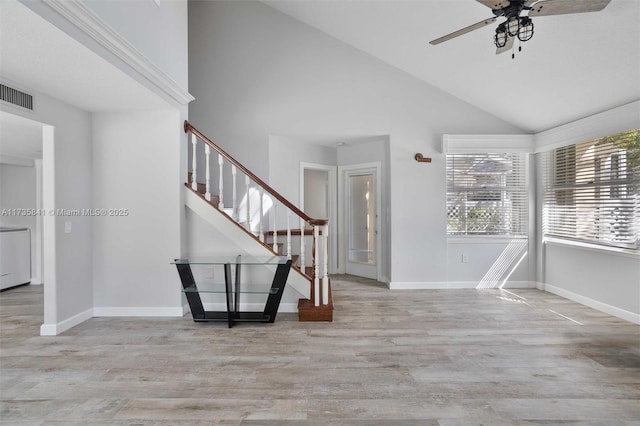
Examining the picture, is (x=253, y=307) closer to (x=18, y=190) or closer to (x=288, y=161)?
(x=288, y=161)

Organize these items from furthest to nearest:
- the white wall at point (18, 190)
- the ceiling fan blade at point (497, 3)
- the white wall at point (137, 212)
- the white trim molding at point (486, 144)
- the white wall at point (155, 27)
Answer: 1. the white wall at point (18, 190)
2. the white trim molding at point (486, 144)
3. the white wall at point (137, 212)
4. the white wall at point (155, 27)
5. the ceiling fan blade at point (497, 3)

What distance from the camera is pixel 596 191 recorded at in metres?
4.04

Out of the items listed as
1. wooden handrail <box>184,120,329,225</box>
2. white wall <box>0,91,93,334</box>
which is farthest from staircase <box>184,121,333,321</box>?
white wall <box>0,91,93,334</box>

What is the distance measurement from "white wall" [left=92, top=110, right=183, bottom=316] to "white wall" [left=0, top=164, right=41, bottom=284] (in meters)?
2.68

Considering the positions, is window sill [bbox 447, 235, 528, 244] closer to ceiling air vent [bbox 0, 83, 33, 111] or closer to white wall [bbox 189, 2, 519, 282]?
white wall [bbox 189, 2, 519, 282]

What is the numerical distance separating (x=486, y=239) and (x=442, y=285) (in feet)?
3.18

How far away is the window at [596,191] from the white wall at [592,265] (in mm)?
146

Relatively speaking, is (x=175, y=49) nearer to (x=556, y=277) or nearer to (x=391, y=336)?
(x=391, y=336)

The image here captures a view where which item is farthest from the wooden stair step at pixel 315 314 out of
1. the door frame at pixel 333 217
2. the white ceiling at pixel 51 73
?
the white ceiling at pixel 51 73

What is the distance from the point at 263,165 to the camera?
198 inches

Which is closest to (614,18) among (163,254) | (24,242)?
(163,254)

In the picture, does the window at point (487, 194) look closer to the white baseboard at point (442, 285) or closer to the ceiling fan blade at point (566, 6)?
the white baseboard at point (442, 285)

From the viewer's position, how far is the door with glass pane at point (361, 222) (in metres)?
5.73

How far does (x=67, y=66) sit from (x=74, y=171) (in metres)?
1.39
